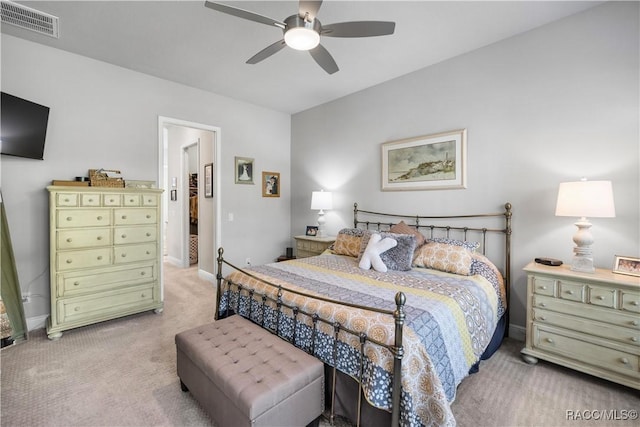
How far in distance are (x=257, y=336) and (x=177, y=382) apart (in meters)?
0.88

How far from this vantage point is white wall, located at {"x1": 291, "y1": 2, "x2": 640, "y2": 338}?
7.69 ft

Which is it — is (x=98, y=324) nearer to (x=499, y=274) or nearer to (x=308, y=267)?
(x=308, y=267)

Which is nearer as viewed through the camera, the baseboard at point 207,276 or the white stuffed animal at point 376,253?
the white stuffed animal at point 376,253

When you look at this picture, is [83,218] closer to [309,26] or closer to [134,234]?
[134,234]

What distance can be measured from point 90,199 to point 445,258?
365 cm

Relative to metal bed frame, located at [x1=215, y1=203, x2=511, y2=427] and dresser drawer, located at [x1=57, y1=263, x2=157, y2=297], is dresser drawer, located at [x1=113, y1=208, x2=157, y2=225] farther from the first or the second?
metal bed frame, located at [x1=215, y1=203, x2=511, y2=427]

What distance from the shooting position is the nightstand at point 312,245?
414cm

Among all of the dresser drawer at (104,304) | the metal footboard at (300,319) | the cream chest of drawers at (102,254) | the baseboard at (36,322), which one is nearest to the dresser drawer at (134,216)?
the cream chest of drawers at (102,254)

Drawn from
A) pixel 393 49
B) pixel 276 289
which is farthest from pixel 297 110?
pixel 276 289

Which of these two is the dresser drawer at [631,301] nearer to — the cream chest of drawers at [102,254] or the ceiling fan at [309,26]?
the ceiling fan at [309,26]

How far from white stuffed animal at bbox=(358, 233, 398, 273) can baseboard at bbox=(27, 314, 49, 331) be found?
343 cm

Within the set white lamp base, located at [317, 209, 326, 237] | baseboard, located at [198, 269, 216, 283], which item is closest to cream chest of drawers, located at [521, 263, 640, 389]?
white lamp base, located at [317, 209, 326, 237]

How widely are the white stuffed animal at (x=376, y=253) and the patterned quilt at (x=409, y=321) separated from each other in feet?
0.27

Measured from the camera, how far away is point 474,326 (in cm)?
204
